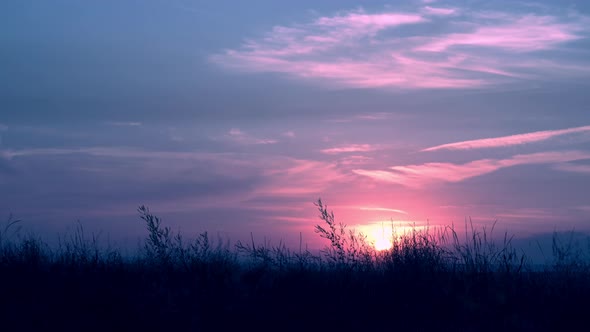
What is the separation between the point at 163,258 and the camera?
13469 millimetres

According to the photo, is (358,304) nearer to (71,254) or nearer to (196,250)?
(196,250)

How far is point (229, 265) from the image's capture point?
1365cm

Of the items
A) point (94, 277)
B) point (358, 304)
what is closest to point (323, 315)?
point (358, 304)

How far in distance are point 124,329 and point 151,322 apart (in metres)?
0.41

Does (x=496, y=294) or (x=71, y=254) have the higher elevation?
(x=71, y=254)

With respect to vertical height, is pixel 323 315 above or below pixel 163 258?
below

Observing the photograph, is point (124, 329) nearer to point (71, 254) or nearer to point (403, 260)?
point (71, 254)

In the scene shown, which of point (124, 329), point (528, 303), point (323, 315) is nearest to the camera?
point (124, 329)

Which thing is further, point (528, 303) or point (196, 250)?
point (196, 250)

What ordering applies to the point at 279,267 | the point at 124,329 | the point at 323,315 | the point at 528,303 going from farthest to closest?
the point at 279,267 < the point at 528,303 < the point at 323,315 < the point at 124,329

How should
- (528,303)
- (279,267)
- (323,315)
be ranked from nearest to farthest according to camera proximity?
(323,315), (528,303), (279,267)

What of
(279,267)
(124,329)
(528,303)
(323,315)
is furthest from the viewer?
(279,267)

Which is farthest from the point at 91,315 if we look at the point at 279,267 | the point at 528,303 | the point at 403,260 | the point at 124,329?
the point at 528,303

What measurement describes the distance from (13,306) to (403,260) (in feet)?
24.9
